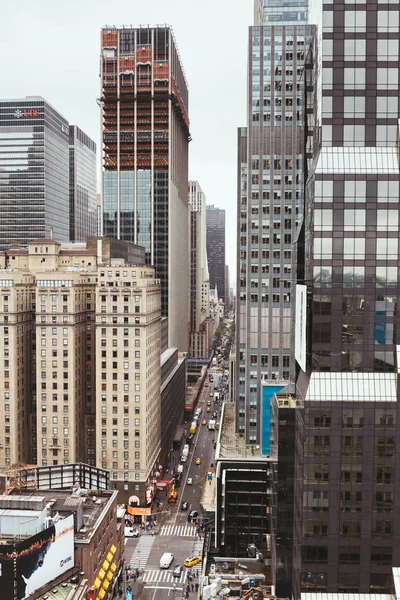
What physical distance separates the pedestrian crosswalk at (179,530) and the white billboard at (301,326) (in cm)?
6112

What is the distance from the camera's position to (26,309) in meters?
142

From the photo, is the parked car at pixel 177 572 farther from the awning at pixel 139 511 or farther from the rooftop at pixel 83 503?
the awning at pixel 139 511

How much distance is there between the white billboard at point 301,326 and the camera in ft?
242

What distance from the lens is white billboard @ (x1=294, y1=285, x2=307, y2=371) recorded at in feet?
242

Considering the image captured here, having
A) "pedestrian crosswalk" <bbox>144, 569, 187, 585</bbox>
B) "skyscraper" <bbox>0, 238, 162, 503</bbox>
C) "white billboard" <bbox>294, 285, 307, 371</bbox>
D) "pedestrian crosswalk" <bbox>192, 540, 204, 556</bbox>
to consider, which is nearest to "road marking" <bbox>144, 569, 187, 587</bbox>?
"pedestrian crosswalk" <bbox>144, 569, 187, 585</bbox>

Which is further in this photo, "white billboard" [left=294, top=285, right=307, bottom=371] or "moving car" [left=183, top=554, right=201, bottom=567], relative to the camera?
"moving car" [left=183, top=554, right=201, bottom=567]

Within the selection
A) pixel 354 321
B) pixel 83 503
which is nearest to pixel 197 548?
pixel 83 503

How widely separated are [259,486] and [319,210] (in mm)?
59792

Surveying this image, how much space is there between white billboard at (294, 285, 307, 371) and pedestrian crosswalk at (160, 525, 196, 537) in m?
61.1

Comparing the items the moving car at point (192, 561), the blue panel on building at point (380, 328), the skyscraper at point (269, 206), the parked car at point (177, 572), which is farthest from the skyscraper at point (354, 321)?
the skyscraper at point (269, 206)

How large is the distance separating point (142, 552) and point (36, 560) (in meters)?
45.7

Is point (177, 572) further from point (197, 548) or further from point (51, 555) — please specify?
point (51, 555)

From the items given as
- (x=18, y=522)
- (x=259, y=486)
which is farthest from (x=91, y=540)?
(x=259, y=486)

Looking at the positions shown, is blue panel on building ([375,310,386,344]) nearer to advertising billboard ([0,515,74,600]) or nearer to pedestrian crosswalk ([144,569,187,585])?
advertising billboard ([0,515,74,600])
